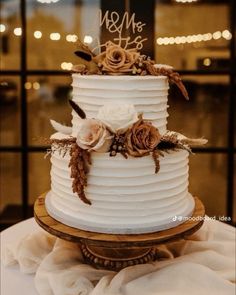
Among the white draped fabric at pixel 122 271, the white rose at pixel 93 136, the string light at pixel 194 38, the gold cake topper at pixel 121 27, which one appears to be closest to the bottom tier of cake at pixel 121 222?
the white draped fabric at pixel 122 271

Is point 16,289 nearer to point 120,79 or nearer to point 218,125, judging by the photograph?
point 120,79

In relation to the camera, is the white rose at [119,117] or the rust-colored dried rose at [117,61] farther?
the rust-colored dried rose at [117,61]

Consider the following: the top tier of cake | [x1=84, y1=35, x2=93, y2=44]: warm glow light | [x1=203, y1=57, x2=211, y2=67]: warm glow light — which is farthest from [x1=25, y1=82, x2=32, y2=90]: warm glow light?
the top tier of cake

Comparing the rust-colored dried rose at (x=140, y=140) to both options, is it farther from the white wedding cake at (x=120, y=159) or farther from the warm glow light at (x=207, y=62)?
the warm glow light at (x=207, y=62)

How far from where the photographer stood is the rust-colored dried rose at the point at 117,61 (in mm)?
1407

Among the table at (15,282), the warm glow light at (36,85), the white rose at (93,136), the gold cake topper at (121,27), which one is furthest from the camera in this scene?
the warm glow light at (36,85)

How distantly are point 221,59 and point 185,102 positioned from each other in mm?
325

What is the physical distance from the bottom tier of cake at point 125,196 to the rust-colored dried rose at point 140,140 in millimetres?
46

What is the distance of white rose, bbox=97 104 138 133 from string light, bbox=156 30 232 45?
1.46 meters

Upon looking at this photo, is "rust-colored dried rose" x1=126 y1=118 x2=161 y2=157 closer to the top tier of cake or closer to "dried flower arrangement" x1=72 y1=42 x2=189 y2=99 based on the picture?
the top tier of cake

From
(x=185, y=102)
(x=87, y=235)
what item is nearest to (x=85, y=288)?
(x=87, y=235)

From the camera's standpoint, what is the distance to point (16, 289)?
4.62ft

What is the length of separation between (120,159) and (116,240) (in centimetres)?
23

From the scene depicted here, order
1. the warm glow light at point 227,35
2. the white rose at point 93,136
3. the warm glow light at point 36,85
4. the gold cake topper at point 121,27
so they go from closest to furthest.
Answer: the white rose at point 93,136, the gold cake topper at point 121,27, the warm glow light at point 227,35, the warm glow light at point 36,85
